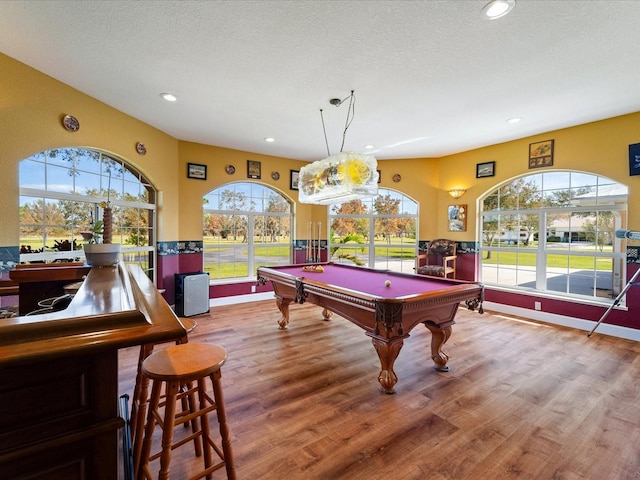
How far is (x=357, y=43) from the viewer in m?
2.42

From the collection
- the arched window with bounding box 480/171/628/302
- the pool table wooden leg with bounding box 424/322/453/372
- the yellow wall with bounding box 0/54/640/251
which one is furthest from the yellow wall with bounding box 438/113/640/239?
the pool table wooden leg with bounding box 424/322/453/372

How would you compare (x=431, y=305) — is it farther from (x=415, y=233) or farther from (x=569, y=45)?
(x=415, y=233)

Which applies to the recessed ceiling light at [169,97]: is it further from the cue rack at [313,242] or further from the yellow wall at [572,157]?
the yellow wall at [572,157]

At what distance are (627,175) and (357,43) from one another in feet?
12.9

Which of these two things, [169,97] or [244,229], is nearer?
[169,97]

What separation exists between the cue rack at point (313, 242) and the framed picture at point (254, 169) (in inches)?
59.2

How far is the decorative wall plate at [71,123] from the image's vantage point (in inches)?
124

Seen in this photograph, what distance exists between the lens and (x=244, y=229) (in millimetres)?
5906

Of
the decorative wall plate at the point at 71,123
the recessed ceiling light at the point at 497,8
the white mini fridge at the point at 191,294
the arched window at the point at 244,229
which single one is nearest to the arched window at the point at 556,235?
the recessed ceiling light at the point at 497,8

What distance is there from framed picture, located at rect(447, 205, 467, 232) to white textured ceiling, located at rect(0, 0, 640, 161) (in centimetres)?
186

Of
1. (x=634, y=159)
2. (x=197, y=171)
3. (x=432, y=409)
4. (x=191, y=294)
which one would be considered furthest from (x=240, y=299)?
(x=634, y=159)

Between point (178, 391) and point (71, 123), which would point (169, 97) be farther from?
point (178, 391)

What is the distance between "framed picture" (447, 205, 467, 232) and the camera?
5656 millimetres

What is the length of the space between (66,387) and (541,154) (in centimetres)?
577
